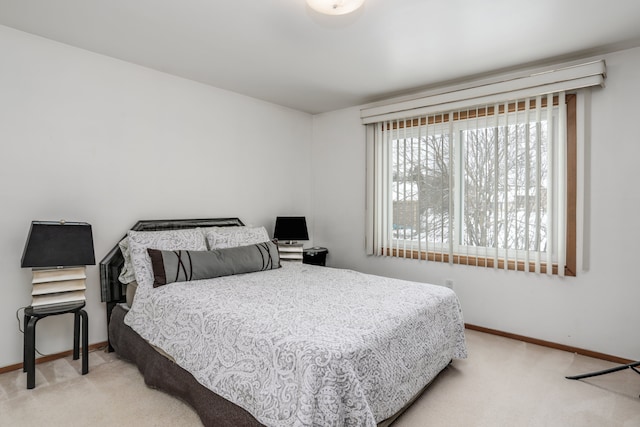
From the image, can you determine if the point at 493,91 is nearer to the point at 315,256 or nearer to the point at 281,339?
the point at 315,256

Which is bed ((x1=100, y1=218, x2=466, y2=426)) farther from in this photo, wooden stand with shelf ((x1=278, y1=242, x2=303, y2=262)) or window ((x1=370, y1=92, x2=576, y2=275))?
window ((x1=370, y1=92, x2=576, y2=275))

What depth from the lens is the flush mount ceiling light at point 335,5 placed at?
6.43 ft

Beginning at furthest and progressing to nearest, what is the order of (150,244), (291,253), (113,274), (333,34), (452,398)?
(291,253), (113,274), (150,244), (333,34), (452,398)

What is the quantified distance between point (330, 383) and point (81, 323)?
92.5 inches

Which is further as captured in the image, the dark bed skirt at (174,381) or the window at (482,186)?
the window at (482,186)

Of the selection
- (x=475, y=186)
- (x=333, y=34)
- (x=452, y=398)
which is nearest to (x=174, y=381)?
(x=452, y=398)

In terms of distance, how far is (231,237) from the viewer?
3.31m

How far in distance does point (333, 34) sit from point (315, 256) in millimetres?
2619

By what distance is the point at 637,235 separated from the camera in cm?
272

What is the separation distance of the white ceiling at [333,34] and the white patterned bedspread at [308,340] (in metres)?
1.89

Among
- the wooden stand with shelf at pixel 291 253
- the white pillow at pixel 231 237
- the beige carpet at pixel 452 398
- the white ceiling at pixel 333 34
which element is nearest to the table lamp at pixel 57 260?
the beige carpet at pixel 452 398

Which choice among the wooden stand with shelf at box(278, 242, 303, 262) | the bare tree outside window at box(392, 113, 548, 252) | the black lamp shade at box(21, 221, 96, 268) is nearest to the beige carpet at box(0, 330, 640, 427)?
the black lamp shade at box(21, 221, 96, 268)

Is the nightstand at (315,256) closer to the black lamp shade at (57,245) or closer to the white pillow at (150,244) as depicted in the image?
the white pillow at (150,244)

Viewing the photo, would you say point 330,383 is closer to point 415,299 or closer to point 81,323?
point 415,299
